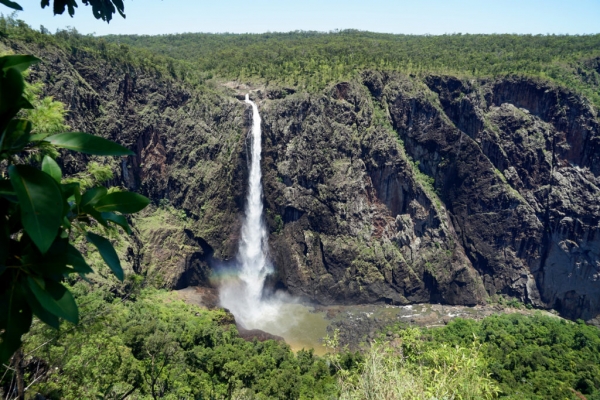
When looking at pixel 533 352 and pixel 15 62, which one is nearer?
pixel 15 62

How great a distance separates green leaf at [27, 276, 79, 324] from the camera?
1.14m

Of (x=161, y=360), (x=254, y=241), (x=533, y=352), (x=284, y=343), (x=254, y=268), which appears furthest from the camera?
(x=254, y=241)

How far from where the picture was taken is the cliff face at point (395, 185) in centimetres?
2927

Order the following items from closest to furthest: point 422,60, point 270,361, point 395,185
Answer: point 270,361 < point 395,185 < point 422,60

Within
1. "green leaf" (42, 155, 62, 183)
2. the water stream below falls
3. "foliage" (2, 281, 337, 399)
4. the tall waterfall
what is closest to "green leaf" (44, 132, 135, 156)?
"green leaf" (42, 155, 62, 183)

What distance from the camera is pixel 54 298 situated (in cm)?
120

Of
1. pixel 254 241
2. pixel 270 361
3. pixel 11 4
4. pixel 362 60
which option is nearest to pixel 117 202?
pixel 11 4

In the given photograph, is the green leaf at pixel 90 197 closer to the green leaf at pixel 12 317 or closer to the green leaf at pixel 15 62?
the green leaf at pixel 12 317

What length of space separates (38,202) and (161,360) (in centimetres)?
1377

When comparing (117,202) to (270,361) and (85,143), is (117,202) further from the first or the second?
(270,361)

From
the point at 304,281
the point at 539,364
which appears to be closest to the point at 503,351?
the point at 539,364

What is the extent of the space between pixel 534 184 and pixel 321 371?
23.2 m

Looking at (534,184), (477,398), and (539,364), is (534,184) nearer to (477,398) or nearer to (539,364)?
(539,364)

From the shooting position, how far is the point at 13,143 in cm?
119
